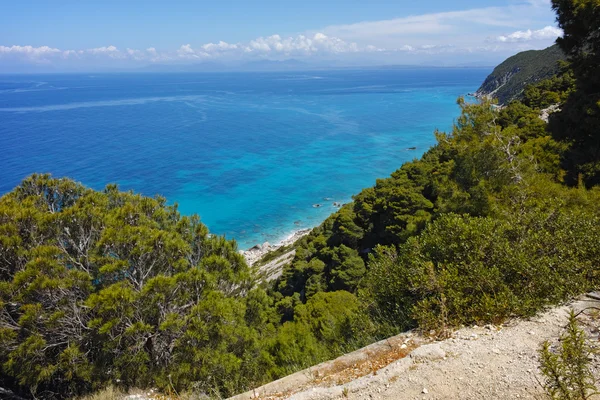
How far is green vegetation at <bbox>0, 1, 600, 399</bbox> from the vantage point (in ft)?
22.7

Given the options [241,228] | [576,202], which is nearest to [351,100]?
[241,228]

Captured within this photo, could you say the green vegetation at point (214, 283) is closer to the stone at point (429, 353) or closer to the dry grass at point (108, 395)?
the dry grass at point (108, 395)

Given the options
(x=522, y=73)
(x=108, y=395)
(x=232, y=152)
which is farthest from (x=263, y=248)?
(x=522, y=73)

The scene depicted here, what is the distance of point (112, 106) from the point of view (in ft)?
417

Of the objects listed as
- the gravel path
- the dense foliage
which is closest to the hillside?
the dense foliage

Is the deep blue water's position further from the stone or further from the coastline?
the stone

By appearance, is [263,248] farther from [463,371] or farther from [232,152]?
[232,152]

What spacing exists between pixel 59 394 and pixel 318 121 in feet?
307

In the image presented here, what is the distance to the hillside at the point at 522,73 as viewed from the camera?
81.9m

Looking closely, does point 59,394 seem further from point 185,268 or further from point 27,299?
point 185,268

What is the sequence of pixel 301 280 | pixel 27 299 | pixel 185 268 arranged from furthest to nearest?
pixel 301 280
pixel 185 268
pixel 27 299

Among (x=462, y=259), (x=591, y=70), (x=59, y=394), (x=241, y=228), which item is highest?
(x=591, y=70)

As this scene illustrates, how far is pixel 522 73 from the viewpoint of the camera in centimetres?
10088

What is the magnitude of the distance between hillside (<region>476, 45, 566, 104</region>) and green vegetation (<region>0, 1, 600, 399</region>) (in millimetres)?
81093
